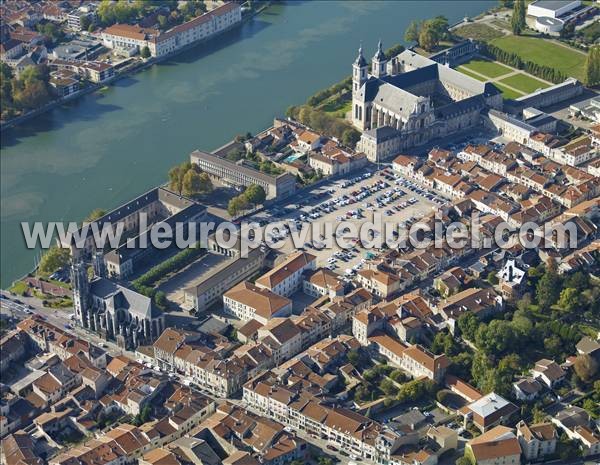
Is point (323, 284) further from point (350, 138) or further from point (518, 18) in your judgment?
point (518, 18)

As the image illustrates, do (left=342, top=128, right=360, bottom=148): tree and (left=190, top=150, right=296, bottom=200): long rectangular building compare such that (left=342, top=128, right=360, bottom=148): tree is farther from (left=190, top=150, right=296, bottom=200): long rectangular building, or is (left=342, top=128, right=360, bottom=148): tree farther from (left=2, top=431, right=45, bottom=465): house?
(left=2, top=431, right=45, bottom=465): house

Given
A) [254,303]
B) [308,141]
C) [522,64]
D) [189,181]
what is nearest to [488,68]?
[522,64]

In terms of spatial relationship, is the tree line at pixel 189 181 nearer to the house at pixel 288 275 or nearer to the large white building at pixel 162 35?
the house at pixel 288 275

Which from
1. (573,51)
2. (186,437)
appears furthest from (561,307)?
(573,51)

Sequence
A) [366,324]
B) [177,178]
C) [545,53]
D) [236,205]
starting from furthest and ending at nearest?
1. [545,53]
2. [177,178]
3. [236,205]
4. [366,324]

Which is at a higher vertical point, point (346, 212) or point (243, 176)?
point (243, 176)

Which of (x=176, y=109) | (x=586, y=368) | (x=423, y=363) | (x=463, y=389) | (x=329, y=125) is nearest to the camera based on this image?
(x=463, y=389)

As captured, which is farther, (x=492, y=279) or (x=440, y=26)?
(x=440, y=26)

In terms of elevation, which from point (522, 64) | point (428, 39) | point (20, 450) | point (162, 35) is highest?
point (162, 35)
